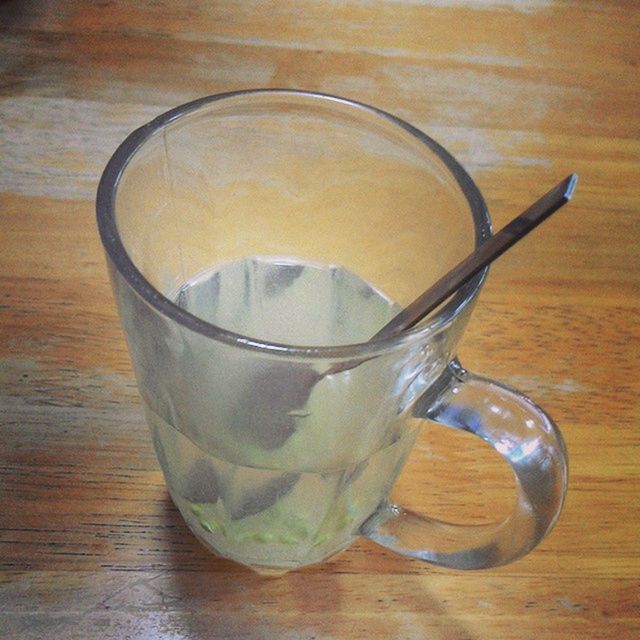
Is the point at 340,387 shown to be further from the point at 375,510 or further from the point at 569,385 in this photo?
the point at 569,385

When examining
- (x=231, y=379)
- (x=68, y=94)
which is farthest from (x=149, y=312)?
(x=68, y=94)

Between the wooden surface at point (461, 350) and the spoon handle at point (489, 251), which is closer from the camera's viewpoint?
the spoon handle at point (489, 251)

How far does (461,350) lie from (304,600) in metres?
0.17

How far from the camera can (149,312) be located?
1.03ft

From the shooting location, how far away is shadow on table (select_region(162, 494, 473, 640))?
15.4 inches

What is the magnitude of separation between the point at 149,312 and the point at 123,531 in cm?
14

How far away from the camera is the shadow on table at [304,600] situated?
0.39 metres

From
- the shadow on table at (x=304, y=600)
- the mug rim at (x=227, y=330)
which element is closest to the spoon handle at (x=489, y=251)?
the mug rim at (x=227, y=330)

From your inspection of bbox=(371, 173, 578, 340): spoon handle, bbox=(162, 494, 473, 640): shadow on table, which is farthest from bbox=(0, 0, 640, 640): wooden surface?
bbox=(371, 173, 578, 340): spoon handle

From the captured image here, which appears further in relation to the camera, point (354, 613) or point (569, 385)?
point (569, 385)

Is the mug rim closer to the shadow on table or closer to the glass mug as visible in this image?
the glass mug

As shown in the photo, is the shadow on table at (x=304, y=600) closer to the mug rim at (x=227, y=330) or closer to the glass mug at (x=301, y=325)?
the glass mug at (x=301, y=325)

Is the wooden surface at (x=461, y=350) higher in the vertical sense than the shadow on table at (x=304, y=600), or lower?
A: higher

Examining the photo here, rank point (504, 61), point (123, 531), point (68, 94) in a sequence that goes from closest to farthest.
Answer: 1. point (123, 531)
2. point (68, 94)
3. point (504, 61)
